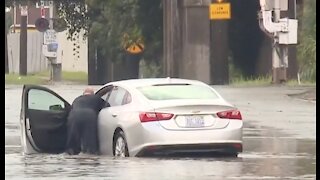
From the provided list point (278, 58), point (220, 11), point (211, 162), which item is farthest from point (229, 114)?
point (220, 11)

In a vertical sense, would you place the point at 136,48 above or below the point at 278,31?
below

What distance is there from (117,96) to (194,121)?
152 centimetres

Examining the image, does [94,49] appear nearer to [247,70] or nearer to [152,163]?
[247,70]

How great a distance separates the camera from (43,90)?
1595 cm

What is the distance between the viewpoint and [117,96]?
16062 mm

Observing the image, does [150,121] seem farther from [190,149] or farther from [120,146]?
[120,146]

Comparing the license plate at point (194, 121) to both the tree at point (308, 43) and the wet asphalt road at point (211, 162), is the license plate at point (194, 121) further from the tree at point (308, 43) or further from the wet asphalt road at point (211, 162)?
the tree at point (308, 43)

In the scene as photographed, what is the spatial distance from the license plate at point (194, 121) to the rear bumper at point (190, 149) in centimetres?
27

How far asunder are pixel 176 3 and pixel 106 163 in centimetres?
2670

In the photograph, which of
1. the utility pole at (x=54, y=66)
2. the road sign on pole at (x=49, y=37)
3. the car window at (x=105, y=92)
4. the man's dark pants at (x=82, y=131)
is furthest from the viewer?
the utility pole at (x=54, y=66)

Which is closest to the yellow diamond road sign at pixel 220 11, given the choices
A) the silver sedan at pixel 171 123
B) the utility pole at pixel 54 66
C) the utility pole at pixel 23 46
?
the utility pole at pixel 54 66

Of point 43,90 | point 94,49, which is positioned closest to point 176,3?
point 94,49

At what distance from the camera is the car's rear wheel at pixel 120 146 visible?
1533 cm

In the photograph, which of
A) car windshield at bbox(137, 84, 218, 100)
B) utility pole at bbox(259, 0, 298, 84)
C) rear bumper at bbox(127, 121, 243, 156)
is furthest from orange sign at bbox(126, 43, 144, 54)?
rear bumper at bbox(127, 121, 243, 156)
